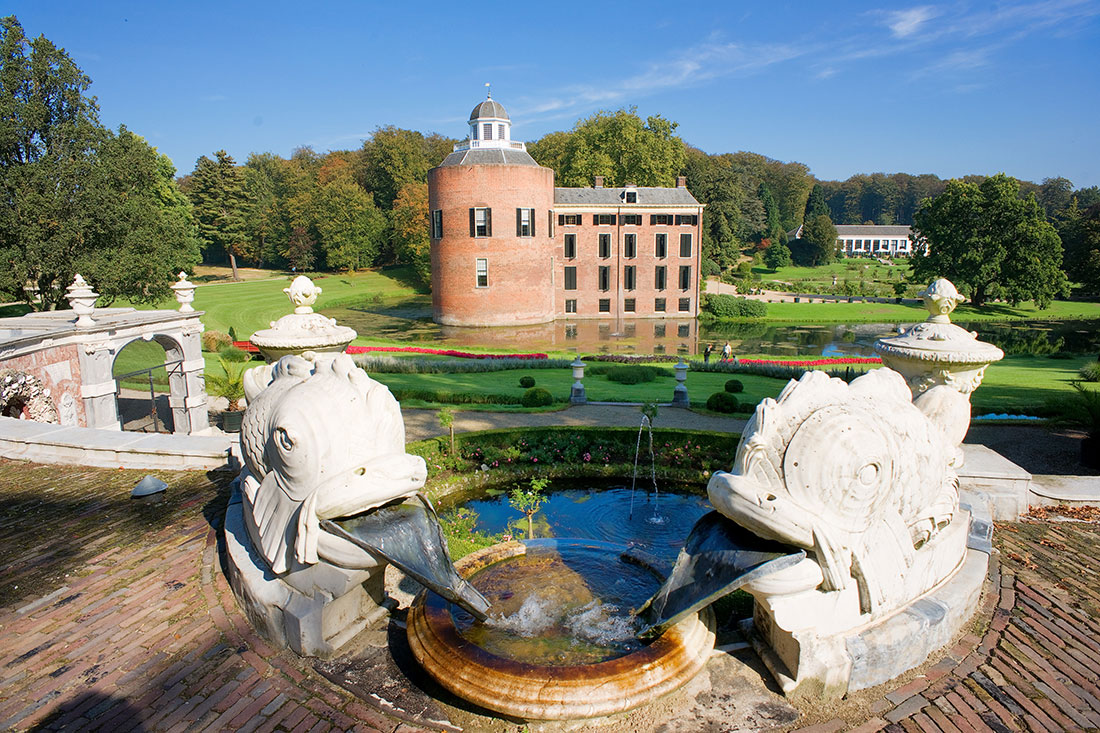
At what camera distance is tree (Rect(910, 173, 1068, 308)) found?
42.2 m

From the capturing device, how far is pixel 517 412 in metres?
14.4

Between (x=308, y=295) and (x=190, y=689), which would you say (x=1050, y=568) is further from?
(x=308, y=295)

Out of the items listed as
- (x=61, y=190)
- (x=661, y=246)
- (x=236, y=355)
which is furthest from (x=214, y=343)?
(x=661, y=246)

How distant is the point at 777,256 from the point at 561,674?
7496 cm

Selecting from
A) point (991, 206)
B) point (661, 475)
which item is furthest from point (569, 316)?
point (661, 475)

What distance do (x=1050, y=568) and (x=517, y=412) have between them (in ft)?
33.4

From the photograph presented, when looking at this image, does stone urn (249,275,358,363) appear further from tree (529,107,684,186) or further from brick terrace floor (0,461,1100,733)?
tree (529,107,684,186)

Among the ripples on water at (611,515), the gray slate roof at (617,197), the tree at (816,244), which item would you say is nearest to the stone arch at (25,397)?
the ripples on water at (611,515)

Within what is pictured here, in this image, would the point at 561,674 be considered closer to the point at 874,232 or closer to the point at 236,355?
the point at 236,355

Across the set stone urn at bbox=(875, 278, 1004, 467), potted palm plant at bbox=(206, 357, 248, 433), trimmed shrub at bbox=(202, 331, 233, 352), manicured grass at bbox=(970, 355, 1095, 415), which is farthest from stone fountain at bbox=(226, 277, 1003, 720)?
trimmed shrub at bbox=(202, 331, 233, 352)

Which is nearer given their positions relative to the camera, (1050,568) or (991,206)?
(1050,568)

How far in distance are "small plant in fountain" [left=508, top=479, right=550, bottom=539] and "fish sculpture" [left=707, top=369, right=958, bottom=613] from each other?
4.16 metres

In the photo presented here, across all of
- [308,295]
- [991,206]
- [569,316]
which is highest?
[991,206]

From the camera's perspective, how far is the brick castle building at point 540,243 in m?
39.2
